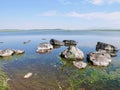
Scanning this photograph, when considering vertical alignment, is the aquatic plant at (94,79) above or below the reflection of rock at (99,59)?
below

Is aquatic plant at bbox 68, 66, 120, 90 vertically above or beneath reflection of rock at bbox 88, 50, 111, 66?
beneath

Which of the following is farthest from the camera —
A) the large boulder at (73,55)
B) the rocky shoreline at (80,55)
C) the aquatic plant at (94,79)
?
the large boulder at (73,55)

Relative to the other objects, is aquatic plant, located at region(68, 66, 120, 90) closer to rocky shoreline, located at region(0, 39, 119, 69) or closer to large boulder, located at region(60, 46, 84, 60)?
rocky shoreline, located at region(0, 39, 119, 69)

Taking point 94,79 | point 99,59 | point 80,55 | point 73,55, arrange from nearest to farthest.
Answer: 1. point 94,79
2. point 99,59
3. point 73,55
4. point 80,55

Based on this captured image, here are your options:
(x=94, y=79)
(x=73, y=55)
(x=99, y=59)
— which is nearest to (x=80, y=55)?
(x=73, y=55)

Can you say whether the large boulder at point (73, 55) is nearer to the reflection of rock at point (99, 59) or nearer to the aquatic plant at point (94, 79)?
A: the reflection of rock at point (99, 59)

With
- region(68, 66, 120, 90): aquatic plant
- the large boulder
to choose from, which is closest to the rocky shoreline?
the large boulder

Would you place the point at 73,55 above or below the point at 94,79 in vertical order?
above

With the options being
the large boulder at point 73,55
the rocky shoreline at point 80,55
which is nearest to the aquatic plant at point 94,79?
the rocky shoreline at point 80,55

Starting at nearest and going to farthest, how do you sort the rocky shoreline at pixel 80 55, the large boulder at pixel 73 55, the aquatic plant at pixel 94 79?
1. the aquatic plant at pixel 94 79
2. the rocky shoreline at pixel 80 55
3. the large boulder at pixel 73 55

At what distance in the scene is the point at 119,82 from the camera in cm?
2395

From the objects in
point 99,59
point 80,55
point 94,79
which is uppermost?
point 99,59

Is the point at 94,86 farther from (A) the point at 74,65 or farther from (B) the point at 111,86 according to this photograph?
(A) the point at 74,65

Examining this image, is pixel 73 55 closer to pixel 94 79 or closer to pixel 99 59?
pixel 99 59
